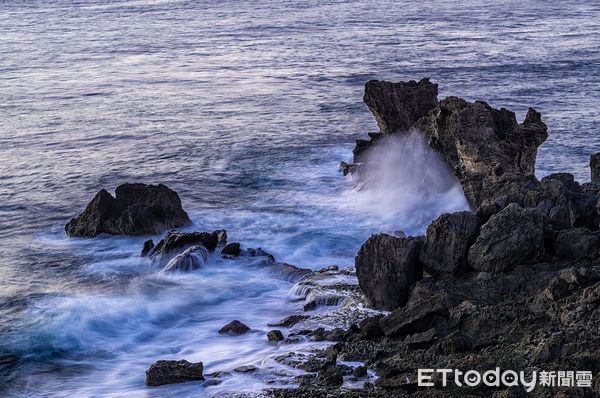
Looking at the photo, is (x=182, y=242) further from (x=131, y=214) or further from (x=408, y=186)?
(x=408, y=186)

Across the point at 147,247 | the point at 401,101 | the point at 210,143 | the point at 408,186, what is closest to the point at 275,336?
the point at 147,247

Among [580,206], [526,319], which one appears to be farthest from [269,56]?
[526,319]

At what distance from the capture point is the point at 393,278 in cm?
1720

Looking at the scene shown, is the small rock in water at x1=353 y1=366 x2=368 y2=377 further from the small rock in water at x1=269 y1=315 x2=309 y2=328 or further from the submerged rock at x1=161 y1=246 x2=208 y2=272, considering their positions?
the submerged rock at x1=161 y1=246 x2=208 y2=272

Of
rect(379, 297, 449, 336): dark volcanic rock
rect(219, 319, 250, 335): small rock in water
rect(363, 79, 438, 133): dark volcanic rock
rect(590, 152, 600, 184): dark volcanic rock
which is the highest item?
rect(363, 79, 438, 133): dark volcanic rock

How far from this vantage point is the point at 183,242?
2214cm

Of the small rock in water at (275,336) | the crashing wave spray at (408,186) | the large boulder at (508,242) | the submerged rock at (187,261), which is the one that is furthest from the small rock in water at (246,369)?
the crashing wave spray at (408,186)

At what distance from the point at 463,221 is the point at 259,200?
34.6ft

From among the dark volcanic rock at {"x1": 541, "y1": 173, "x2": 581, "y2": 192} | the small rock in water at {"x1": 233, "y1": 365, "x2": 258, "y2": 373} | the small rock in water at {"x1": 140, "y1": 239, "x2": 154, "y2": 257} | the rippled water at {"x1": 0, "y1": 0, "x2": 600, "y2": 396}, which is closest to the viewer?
the small rock in water at {"x1": 233, "y1": 365, "x2": 258, "y2": 373}

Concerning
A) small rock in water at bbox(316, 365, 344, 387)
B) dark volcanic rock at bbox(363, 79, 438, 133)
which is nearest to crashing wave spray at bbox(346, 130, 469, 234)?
dark volcanic rock at bbox(363, 79, 438, 133)

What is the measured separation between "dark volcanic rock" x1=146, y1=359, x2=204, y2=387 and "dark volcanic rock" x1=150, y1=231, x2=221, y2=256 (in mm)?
6913

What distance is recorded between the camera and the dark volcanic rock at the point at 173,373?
49.2 ft

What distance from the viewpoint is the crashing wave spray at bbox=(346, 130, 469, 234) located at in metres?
24.4

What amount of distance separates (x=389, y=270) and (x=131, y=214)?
895cm
